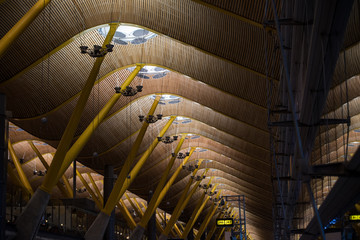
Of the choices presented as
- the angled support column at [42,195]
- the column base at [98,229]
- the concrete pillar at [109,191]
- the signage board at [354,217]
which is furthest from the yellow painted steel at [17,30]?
the concrete pillar at [109,191]

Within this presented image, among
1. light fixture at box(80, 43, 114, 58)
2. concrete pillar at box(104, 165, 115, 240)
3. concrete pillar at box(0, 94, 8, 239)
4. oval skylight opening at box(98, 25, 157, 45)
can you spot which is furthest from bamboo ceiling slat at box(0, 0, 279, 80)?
concrete pillar at box(104, 165, 115, 240)

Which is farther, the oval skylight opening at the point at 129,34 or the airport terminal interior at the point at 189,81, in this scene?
the oval skylight opening at the point at 129,34

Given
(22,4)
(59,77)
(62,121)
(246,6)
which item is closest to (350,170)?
(246,6)

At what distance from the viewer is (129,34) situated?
33.5 meters

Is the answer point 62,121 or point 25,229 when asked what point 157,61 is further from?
point 25,229

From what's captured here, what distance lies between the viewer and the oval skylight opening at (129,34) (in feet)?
107

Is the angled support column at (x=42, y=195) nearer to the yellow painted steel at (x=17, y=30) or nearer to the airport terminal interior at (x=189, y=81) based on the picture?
the airport terminal interior at (x=189, y=81)

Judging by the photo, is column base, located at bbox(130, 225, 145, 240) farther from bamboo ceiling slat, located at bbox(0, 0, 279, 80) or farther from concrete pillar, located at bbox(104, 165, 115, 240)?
bamboo ceiling slat, located at bbox(0, 0, 279, 80)

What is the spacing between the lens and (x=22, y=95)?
32469mm

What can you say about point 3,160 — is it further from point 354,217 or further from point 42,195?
point 354,217

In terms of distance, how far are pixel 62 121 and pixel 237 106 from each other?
41.8 ft

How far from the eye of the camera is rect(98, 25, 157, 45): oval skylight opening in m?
32.6

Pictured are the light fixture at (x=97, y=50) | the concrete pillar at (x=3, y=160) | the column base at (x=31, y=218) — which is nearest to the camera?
the concrete pillar at (x=3, y=160)

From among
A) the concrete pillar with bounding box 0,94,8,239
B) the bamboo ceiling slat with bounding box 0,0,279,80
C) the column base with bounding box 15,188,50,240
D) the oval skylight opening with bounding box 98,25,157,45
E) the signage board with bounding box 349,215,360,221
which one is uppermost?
the oval skylight opening with bounding box 98,25,157,45
